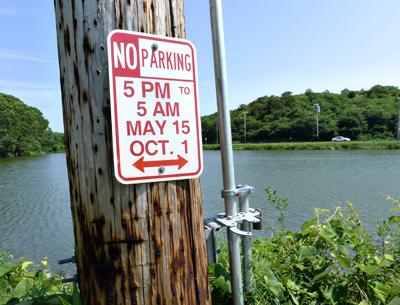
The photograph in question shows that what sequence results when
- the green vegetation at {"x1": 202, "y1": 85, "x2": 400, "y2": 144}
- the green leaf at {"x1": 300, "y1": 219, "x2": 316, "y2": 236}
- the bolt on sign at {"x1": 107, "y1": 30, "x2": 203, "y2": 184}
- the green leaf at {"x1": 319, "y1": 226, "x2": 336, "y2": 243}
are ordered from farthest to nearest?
the green vegetation at {"x1": 202, "y1": 85, "x2": 400, "y2": 144} → the green leaf at {"x1": 300, "y1": 219, "x2": 316, "y2": 236} → the green leaf at {"x1": 319, "y1": 226, "x2": 336, "y2": 243} → the bolt on sign at {"x1": 107, "y1": 30, "x2": 203, "y2": 184}

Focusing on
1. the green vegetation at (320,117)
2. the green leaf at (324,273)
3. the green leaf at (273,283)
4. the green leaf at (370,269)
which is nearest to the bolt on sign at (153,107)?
the green leaf at (273,283)

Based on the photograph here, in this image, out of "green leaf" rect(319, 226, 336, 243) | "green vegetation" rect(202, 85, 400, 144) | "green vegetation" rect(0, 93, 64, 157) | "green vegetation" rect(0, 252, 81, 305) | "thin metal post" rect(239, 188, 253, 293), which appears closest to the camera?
"green vegetation" rect(0, 252, 81, 305)

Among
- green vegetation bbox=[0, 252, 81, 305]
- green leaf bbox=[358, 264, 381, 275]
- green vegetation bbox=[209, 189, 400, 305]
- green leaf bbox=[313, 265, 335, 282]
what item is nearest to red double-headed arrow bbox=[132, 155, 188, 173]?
green vegetation bbox=[0, 252, 81, 305]

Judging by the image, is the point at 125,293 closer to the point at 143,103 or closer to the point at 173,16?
the point at 143,103

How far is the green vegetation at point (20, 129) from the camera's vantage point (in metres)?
64.2

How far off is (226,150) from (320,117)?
256 feet

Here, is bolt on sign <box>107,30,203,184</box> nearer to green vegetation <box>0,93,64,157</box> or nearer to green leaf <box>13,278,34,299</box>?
green leaf <box>13,278,34,299</box>

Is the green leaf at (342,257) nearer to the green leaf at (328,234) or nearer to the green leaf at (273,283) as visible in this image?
the green leaf at (328,234)

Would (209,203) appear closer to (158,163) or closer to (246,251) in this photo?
(246,251)

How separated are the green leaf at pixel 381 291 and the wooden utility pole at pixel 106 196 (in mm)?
1121

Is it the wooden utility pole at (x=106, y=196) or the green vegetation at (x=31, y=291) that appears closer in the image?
the wooden utility pole at (x=106, y=196)

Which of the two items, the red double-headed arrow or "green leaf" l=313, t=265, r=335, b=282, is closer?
the red double-headed arrow

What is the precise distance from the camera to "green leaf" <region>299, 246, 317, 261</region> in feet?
6.77

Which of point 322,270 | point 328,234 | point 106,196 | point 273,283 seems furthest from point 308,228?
point 106,196
